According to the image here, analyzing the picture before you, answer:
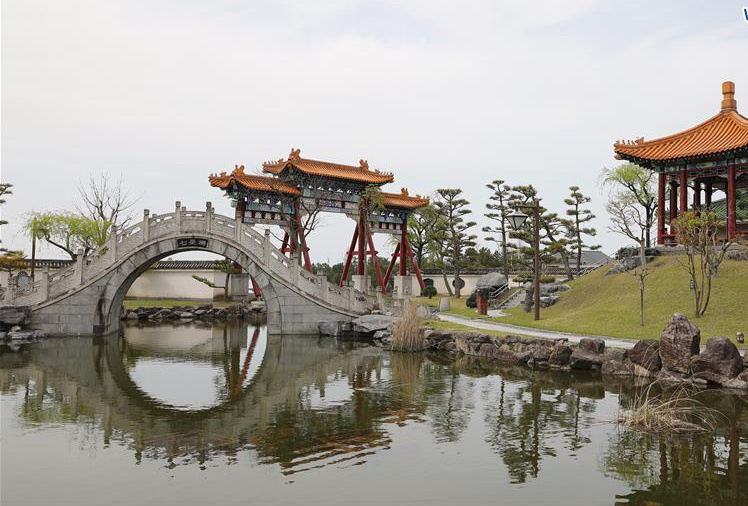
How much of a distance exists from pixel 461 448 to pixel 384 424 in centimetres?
221

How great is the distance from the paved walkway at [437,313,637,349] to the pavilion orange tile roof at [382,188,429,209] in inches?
491

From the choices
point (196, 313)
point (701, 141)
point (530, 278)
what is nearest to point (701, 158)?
point (701, 141)

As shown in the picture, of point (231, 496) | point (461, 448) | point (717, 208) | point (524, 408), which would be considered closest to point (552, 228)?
point (717, 208)

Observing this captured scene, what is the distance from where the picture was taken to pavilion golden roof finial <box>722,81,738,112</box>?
32.5m

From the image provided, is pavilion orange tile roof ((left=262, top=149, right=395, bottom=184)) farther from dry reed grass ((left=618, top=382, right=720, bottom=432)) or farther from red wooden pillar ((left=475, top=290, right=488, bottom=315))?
dry reed grass ((left=618, top=382, right=720, bottom=432))

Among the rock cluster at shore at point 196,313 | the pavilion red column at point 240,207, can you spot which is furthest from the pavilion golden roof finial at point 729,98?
the rock cluster at shore at point 196,313

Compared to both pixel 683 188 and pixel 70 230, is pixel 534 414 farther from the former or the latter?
pixel 70 230

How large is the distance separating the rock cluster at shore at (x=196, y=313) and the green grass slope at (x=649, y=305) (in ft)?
64.3

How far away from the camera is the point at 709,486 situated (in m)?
9.16

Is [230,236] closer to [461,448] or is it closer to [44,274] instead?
[44,274]

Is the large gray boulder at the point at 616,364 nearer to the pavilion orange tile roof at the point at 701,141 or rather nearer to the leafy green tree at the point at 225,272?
the pavilion orange tile roof at the point at 701,141

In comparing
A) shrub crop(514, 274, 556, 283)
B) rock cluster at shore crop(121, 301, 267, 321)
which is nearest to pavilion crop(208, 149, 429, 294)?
rock cluster at shore crop(121, 301, 267, 321)

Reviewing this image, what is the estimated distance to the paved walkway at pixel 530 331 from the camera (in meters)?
20.7

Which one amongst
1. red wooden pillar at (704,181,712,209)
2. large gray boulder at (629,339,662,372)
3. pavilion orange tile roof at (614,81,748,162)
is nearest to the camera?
large gray boulder at (629,339,662,372)
